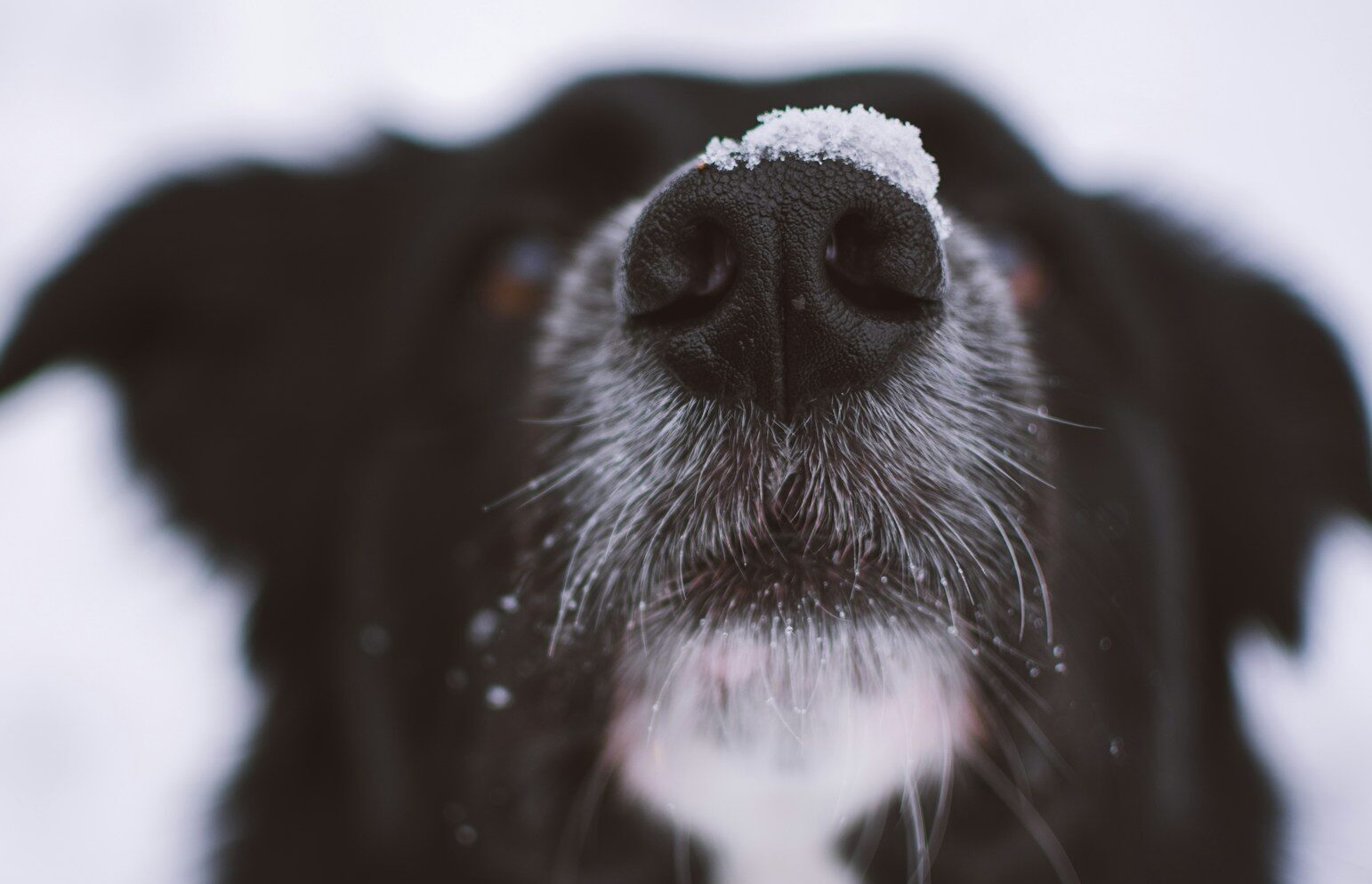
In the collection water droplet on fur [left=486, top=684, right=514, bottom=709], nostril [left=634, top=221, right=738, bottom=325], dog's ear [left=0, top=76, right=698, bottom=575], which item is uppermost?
nostril [left=634, top=221, right=738, bottom=325]

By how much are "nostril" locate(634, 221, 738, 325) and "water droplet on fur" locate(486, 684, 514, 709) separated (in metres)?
0.72

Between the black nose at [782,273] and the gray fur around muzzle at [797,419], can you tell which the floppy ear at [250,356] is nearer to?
the gray fur around muzzle at [797,419]

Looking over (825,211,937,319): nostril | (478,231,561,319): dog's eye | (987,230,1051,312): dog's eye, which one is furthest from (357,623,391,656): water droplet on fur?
(987,230,1051,312): dog's eye

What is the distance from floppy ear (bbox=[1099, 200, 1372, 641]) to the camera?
2070 mm

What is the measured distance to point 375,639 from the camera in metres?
1.79

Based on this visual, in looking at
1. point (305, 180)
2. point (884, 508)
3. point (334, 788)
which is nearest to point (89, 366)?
point (305, 180)

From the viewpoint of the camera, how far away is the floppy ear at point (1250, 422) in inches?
81.5

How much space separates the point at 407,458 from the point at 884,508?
1.04m

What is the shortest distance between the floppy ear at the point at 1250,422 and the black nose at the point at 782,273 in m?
1.28

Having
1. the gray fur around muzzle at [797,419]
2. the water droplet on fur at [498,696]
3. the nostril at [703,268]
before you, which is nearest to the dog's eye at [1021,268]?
the gray fur around muzzle at [797,419]

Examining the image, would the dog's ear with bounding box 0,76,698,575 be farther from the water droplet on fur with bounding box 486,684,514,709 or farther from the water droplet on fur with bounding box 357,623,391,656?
the water droplet on fur with bounding box 486,684,514,709

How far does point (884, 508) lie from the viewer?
123 cm

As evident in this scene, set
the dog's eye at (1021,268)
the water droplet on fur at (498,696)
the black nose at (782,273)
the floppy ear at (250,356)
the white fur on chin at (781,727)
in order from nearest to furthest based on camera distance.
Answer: the black nose at (782,273), the white fur on chin at (781,727), the water droplet on fur at (498,696), the dog's eye at (1021,268), the floppy ear at (250,356)

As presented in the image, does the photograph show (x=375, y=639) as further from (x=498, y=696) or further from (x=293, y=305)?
(x=293, y=305)
